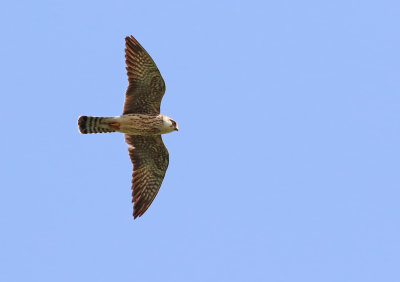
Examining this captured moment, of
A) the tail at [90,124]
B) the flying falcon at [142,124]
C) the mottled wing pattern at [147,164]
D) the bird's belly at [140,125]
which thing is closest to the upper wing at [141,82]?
the flying falcon at [142,124]

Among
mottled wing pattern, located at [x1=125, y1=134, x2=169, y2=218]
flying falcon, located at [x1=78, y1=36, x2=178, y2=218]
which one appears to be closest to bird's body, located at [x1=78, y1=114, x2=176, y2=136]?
flying falcon, located at [x1=78, y1=36, x2=178, y2=218]

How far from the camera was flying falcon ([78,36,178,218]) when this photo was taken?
685 inches

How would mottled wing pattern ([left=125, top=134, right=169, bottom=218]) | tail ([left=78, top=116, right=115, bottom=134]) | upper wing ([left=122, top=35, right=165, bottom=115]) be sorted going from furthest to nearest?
mottled wing pattern ([left=125, top=134, right=169, bottom=218]) → tail ([left=78, top=116, right=115, bottom=134]) → upper wing ([left=122, top=35, right=165, bottom=115])

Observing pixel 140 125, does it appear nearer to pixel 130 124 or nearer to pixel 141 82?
pixel 130 124

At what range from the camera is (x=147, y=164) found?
60.7 ft

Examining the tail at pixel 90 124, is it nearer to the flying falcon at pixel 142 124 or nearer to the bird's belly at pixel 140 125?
the flying falcon at pixel 142 124

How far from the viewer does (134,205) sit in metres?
18.1

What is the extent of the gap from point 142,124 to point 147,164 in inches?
48.6

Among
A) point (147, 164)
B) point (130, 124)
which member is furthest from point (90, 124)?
point (147, 164)

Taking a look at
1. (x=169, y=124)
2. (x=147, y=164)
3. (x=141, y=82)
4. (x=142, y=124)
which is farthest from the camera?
(x=147, y=164)

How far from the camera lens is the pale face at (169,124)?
58.3 feet

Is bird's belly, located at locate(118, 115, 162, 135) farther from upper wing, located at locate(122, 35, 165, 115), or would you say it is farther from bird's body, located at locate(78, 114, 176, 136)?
upper wing, located at locate(122, 35, 165, 115)

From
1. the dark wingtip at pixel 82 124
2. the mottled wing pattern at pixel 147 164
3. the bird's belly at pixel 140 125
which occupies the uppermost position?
the bird's belly at pixel 140 125

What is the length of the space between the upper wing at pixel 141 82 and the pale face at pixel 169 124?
286mm
